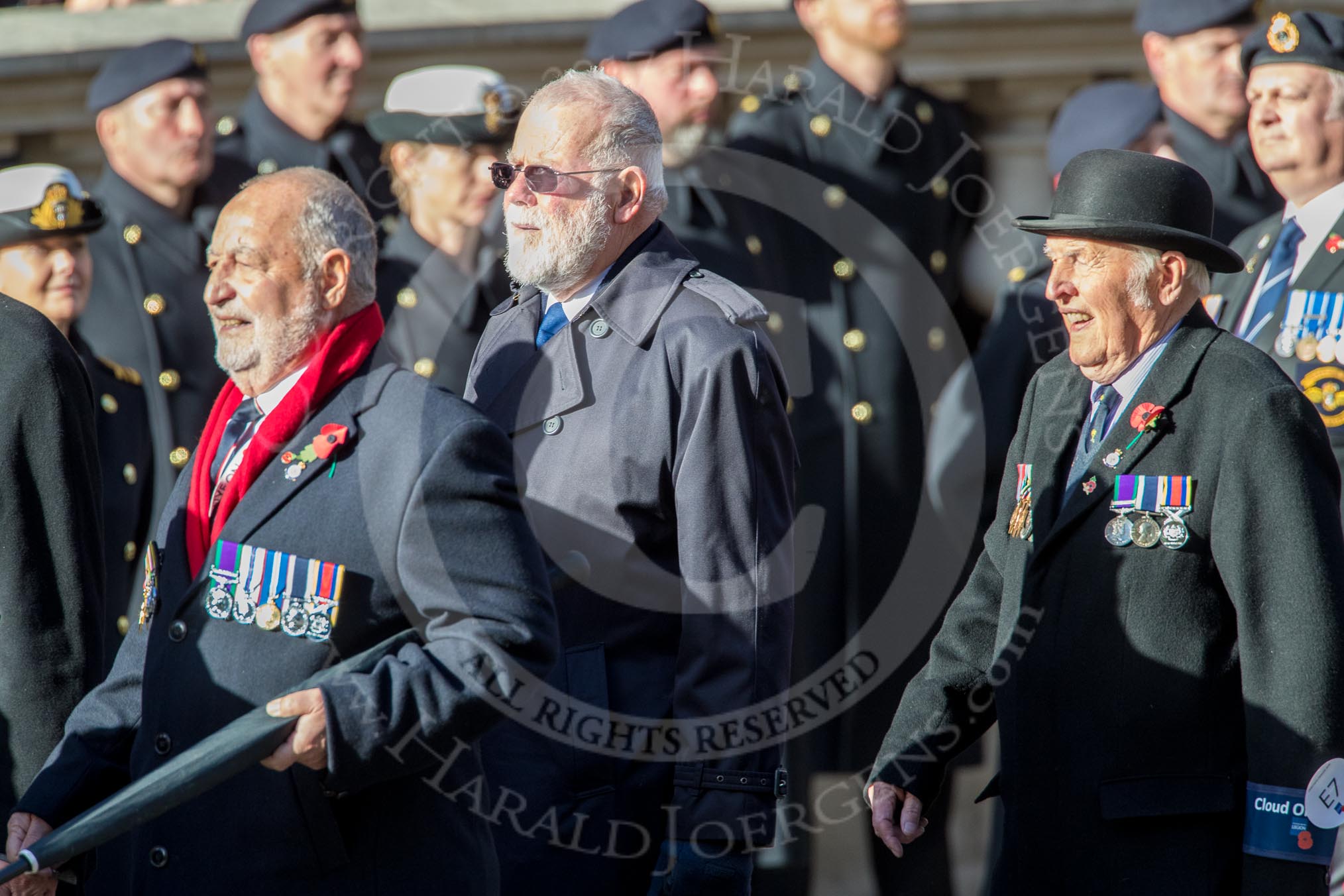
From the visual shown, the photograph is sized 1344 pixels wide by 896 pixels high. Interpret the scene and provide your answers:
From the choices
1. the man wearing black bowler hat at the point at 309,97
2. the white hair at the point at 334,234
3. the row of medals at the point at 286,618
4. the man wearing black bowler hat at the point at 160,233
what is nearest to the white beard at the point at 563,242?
the white hair at the point at 334,234

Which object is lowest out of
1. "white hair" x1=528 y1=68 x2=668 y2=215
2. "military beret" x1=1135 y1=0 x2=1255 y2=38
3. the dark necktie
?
the dark necktie

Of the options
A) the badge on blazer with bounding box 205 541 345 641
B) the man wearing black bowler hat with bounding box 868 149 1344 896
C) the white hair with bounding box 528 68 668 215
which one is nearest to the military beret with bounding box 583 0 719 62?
the white hair with bounding box 528 68 668 215

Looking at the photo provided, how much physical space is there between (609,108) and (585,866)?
1405 mm

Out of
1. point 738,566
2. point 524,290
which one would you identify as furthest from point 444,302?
point 738,566

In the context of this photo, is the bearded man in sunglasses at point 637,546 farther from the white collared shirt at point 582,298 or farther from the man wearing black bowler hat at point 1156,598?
the man wearing black bowler hat at point 1156,598

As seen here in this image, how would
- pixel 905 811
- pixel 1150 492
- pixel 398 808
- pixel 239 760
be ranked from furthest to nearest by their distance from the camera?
pixel 905 811, pixel 1150 492, pixel 398 808, pixel 239 760

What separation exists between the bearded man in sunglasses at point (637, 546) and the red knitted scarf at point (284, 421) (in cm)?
47

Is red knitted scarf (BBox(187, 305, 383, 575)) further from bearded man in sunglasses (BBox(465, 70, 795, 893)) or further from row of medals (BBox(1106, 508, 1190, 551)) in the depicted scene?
row of medals (BBox(1106, 508, 1190, 551))

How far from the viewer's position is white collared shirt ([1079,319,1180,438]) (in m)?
3.35

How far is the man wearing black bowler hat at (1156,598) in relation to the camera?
10.1ft

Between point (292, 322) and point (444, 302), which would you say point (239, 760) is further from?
point (444, 302)

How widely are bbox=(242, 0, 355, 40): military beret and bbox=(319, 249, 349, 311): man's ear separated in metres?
2.93

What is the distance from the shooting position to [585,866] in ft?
11.0

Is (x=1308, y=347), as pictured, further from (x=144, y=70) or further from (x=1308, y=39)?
(x=144, y=70)
